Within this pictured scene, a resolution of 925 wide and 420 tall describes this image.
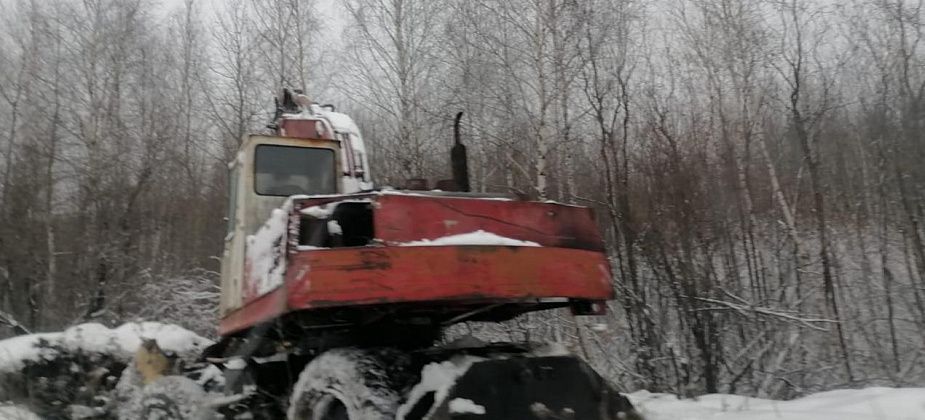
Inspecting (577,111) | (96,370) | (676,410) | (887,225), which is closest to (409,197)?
(676,410)

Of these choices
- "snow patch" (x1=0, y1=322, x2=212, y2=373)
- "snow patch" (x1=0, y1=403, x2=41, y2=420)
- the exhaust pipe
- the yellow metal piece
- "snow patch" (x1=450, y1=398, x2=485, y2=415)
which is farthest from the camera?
"snow patch" (x1=0, y1=322, x2=212, y2=373)

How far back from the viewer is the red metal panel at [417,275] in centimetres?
369

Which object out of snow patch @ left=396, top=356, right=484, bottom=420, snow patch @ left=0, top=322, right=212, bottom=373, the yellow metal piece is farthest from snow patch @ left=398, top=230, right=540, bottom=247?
snow patch @ left=0, top=322, right=212, bottom=373

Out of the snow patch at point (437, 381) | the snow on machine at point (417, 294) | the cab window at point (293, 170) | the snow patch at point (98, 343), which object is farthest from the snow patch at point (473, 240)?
the snow patch at point (98, 343)

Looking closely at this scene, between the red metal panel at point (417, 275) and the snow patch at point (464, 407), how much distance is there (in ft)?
1.73

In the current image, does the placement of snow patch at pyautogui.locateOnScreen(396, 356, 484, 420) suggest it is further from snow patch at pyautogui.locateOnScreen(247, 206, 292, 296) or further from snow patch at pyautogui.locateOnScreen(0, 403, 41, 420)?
snow patch at pyautogui.locateOnScreen(0, 403, 41, 420)

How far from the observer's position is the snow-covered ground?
4.39 metres

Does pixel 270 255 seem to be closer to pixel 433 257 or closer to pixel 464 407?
pixel 433 257

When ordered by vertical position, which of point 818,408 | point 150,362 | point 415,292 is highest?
point 415,292

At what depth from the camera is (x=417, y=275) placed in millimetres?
3779

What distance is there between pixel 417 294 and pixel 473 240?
17.2 inches

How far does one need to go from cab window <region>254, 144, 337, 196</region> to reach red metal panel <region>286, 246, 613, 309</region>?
67.2 inches

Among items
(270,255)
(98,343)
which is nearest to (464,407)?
(270,255)

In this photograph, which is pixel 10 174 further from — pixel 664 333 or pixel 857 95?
pixel 857 95
